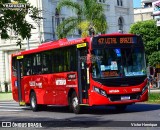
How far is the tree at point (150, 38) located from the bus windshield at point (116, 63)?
103ft

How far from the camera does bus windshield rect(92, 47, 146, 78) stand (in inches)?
781

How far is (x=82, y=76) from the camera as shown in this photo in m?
20.5

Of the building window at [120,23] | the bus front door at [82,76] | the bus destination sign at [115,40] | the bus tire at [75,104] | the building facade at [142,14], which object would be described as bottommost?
the bus tire at [75,104]

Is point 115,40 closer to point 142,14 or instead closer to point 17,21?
point 17,21

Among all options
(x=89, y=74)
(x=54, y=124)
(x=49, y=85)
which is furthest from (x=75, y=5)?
(x=54, y=124)

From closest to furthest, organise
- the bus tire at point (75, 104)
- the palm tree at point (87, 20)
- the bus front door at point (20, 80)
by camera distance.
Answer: the bus tire at point (75, 104) < the bus front door at point (20, 80) < the palm tree at point (87, 20)

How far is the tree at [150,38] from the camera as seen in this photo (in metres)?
52.3

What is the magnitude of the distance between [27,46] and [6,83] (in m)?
6.38

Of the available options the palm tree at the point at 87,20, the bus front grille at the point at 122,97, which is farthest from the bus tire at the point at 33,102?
the palm tree at the point at 87,20

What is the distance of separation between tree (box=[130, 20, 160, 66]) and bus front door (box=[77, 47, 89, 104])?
31.9 meters

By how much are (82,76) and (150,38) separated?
115ft

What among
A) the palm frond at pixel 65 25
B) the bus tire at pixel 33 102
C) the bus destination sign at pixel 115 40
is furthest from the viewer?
the palm frond at pixel 65 25

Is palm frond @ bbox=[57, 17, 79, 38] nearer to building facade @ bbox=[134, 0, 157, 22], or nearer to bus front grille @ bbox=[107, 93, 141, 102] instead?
bus front grille @ bbox=[107, 93, 141, 102]

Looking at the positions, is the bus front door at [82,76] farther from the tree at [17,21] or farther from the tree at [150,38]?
the tree at [150,38]
